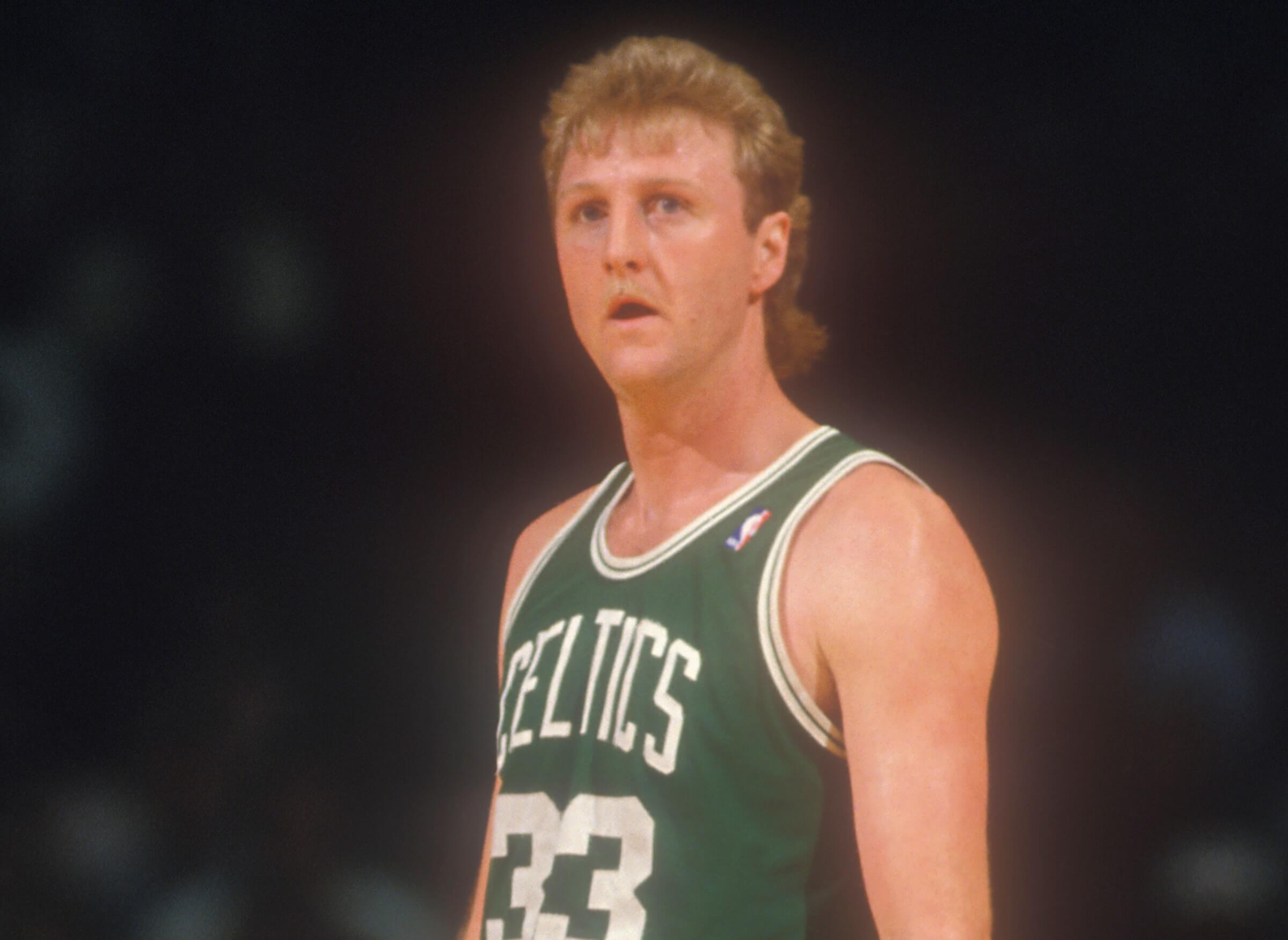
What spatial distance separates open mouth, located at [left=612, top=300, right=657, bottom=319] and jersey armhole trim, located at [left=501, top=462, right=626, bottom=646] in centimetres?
30

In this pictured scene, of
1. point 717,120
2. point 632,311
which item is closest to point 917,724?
point 632,311

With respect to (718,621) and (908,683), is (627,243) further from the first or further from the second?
(908,683)

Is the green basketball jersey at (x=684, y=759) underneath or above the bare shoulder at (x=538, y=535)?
underneath

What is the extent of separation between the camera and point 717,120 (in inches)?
71.7

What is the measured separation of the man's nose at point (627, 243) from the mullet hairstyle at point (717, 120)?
0.34 feet

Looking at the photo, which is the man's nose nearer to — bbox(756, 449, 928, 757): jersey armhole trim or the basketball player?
the basketball player

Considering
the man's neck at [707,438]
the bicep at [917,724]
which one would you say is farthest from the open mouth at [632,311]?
the bicep at [917,724]

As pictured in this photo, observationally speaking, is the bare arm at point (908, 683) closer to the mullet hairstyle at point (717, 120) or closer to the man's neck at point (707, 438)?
the man's neck at point (707, 438)

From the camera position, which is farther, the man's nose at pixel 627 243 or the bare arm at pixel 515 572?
the bare arm at pixel 515 572

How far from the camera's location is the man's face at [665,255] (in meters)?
1.79

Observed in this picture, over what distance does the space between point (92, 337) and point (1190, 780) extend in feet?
6.04

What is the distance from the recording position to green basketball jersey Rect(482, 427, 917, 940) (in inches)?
63.2

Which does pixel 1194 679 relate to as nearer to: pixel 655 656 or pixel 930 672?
pixel 930 672

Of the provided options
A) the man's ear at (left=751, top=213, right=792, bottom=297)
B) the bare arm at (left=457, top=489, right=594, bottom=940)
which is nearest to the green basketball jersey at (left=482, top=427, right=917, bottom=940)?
the bare arm at (left=457, top=489, right=594, bottom=940)
